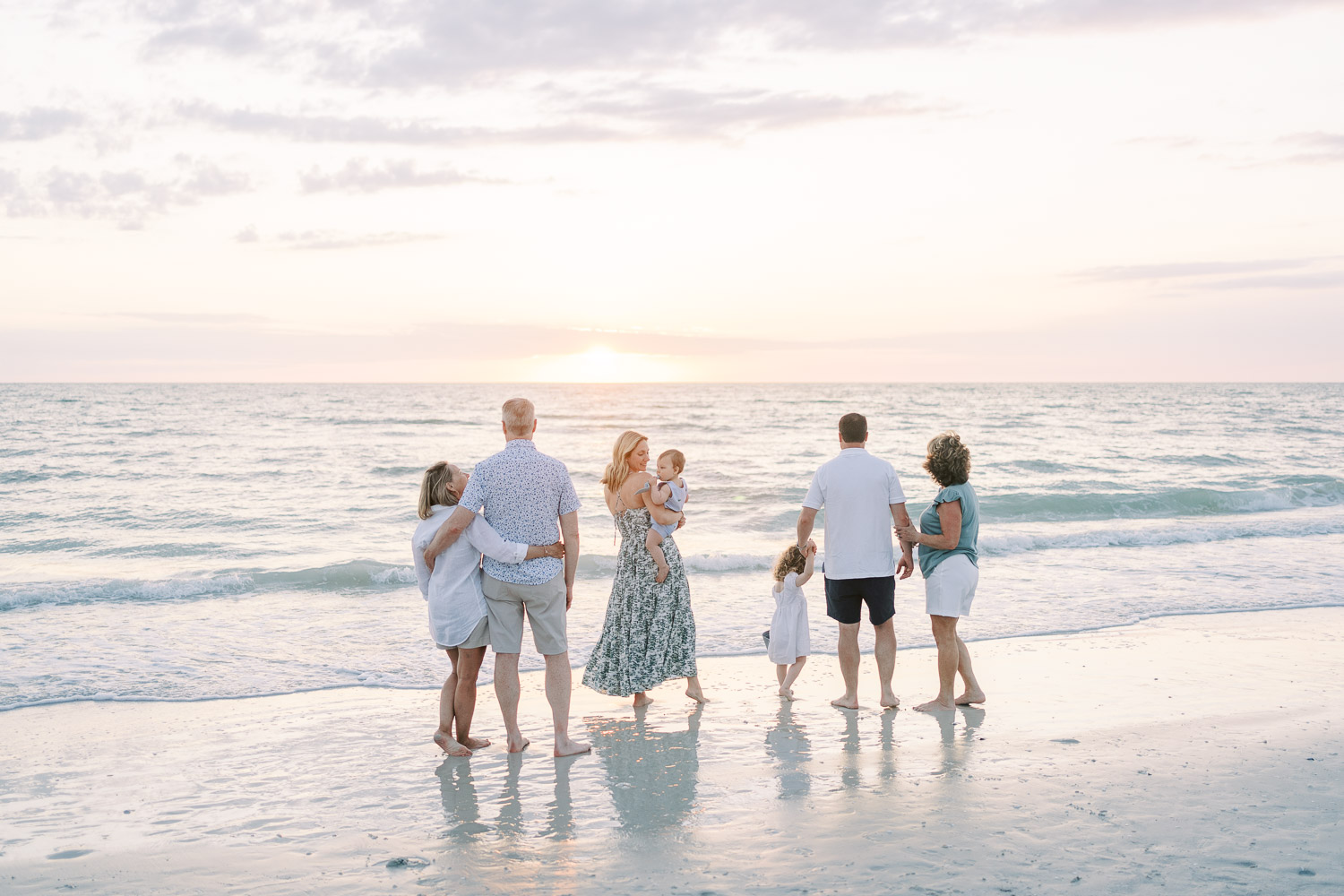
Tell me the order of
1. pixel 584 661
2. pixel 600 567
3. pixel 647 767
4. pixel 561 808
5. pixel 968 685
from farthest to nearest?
1. pixel 600 567
2. pixel 584 661
3. pixel 968 685
4. pixel 647 767
5. pixel 561 808

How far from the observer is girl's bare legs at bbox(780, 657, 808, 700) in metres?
6.15

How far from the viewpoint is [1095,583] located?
10383mm

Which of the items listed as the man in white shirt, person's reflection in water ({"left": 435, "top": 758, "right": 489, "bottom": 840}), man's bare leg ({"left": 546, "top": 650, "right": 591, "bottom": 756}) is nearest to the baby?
the man in white shirt

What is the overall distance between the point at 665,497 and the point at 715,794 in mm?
1919

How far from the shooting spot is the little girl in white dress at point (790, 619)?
20.2 feet

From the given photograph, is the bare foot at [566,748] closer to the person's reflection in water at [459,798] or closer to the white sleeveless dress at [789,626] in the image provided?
the person's reflection in water at [459,798]

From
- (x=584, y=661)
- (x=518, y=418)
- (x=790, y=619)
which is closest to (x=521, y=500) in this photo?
(x=518, y=418)

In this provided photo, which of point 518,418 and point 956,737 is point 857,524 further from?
point 518,418

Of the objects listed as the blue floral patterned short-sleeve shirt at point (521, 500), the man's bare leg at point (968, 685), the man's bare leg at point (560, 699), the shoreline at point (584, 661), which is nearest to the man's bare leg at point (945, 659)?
the man's bare leg at point (968, 685)

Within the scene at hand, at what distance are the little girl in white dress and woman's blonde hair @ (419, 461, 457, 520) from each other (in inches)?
93.0

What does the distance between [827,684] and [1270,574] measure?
7.32 metres

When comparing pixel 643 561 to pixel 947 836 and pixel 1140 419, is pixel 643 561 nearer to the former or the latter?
pixel 947 836

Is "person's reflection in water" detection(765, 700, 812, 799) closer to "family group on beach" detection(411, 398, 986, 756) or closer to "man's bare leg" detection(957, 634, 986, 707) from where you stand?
"family group on beach" detection(411, 398, 986, 756)

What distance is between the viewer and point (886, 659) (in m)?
5.83
